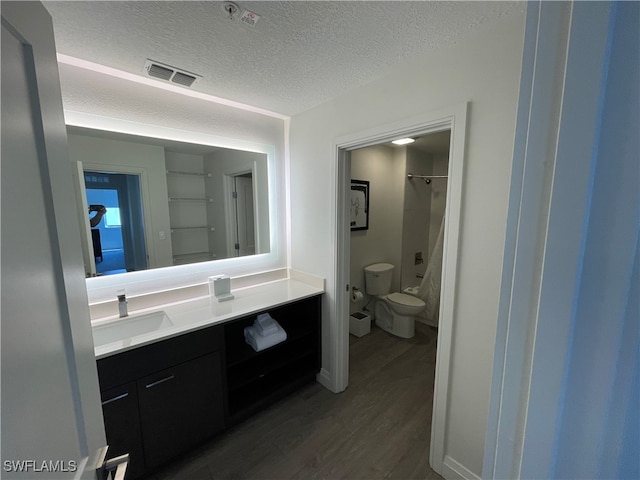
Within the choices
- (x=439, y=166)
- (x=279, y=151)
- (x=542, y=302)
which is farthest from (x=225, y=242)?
(x=439, y=166)

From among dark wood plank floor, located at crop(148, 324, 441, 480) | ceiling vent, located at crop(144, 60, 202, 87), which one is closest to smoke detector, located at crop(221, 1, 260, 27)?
ceiling vent, located at crop(144, 60, 202, 87)

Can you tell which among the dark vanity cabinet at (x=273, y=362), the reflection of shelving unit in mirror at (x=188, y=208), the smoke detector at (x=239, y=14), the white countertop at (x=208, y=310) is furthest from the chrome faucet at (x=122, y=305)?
the smoke detector at (x=239, y=14)

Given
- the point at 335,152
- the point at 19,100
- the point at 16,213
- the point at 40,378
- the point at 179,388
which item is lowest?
the point at 179,388

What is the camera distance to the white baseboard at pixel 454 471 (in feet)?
4.65

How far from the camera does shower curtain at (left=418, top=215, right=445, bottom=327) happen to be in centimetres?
324

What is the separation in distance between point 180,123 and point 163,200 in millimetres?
578

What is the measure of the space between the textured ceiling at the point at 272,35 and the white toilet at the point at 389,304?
2229 millimetres

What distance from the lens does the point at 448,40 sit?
1.28 metres

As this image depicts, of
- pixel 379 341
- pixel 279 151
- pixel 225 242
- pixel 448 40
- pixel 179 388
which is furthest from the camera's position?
pixel 379 341

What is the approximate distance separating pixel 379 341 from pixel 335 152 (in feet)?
7.32

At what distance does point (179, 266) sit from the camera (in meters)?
1.99

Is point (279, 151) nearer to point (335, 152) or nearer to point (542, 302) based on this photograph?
point (335, 152)

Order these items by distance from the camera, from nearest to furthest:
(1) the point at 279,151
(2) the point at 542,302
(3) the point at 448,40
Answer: (2) the point at 542,302 < (3) the point at 448,40 < (1) the point at 279,151

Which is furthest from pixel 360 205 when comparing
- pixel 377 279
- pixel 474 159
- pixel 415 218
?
pixel 474 159
